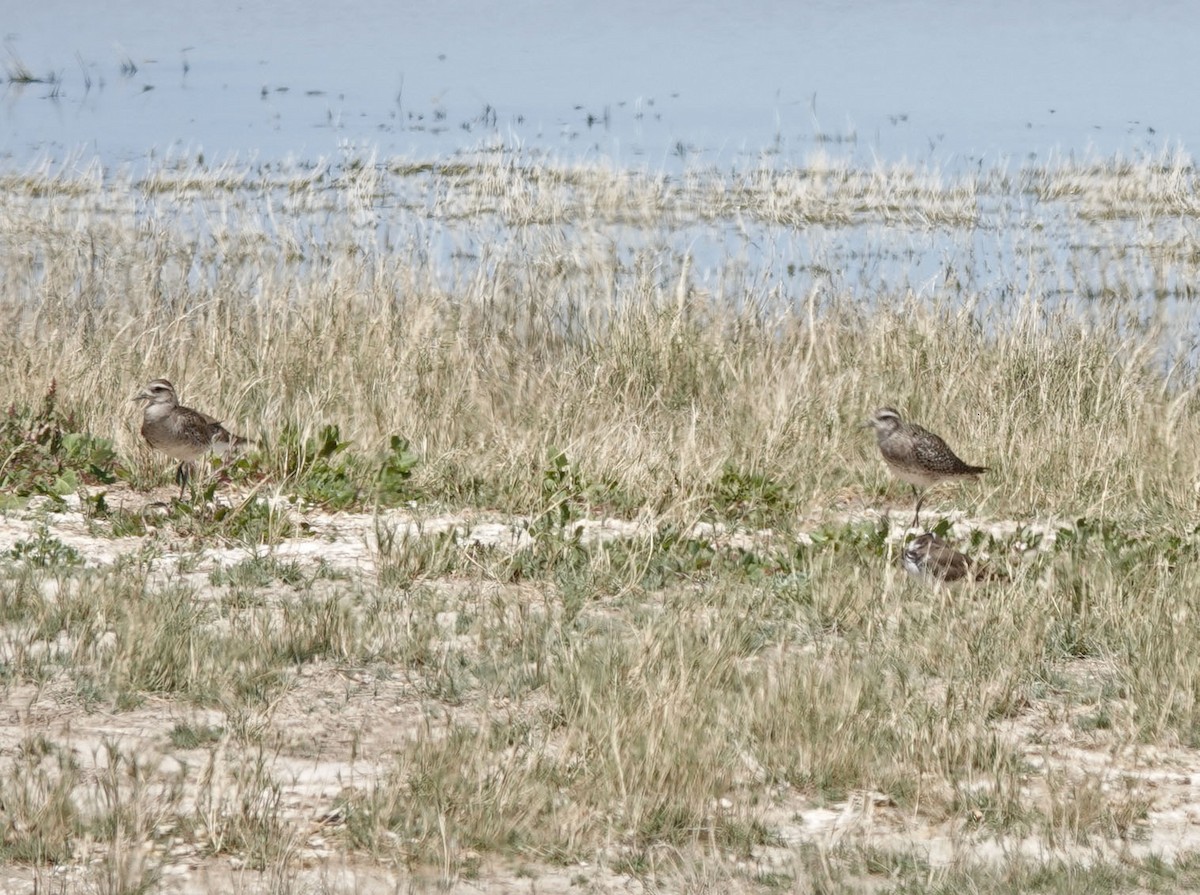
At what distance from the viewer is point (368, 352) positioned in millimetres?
12289

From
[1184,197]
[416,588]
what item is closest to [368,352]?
[416,588]

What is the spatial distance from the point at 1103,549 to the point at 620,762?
12.9ft

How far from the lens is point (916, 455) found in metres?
9.06

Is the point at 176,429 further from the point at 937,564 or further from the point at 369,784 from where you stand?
the point at 369,784

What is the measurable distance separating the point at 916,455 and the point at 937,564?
1.75 m

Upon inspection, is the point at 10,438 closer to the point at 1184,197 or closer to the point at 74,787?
the point at 74,787

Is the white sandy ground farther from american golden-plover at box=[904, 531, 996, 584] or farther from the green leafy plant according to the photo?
the green leafy plant

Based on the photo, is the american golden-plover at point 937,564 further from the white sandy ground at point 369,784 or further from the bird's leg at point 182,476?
the bird's leg at point 182,476

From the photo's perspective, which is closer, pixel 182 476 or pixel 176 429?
pixel 182 476

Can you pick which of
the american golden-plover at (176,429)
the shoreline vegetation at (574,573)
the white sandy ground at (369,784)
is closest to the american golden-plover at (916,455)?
the shoreline vegetation at (574,573)

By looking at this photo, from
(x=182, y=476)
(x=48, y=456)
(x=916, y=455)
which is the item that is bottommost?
(x=48, y=456)

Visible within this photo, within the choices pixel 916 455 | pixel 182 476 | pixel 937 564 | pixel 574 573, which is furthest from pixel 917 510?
pixel 182 476

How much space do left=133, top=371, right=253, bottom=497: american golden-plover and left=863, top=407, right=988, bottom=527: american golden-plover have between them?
12.2 ft

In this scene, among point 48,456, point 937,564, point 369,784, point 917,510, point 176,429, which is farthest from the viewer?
point 48,456
